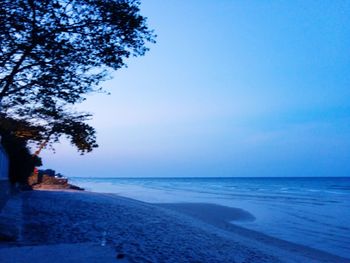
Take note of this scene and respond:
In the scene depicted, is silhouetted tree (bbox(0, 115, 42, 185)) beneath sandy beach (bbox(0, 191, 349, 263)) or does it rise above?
above

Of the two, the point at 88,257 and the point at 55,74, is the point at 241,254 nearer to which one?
the point at 88,257

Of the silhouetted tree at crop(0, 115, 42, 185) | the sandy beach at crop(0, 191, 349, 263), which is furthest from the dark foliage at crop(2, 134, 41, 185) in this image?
the sandy beach at crop(0, 191, 349, 263)

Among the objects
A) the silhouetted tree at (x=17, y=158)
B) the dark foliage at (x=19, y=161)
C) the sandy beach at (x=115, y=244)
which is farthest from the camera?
the dark foliage at (x=19, y=161)

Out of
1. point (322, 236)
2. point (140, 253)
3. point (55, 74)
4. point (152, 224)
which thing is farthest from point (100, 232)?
point (322, 236)

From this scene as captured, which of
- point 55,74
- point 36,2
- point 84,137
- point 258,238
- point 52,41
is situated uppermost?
point 36,2

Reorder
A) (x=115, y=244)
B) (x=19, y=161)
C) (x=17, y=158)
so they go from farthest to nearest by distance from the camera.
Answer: (x=19, y=161)
(x=17, y=158)
(x=115, y=244)

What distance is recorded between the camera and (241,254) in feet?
31.4

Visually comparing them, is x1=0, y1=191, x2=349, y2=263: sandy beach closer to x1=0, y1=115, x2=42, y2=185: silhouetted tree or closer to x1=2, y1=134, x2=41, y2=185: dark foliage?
x1=0, y1=115, x2=42, y2=185: silhouetted tree

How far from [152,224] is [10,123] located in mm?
6228

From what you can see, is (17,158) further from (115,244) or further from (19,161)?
(115,244)

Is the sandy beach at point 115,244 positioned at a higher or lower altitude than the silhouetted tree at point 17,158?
lower

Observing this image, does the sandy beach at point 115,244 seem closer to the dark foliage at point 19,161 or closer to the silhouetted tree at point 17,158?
→ the silhouetted tree at point 17,158

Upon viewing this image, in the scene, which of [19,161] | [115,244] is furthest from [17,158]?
[115,244]

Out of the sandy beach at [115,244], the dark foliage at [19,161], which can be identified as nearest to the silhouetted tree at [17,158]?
the dark foliage at [19,161]
